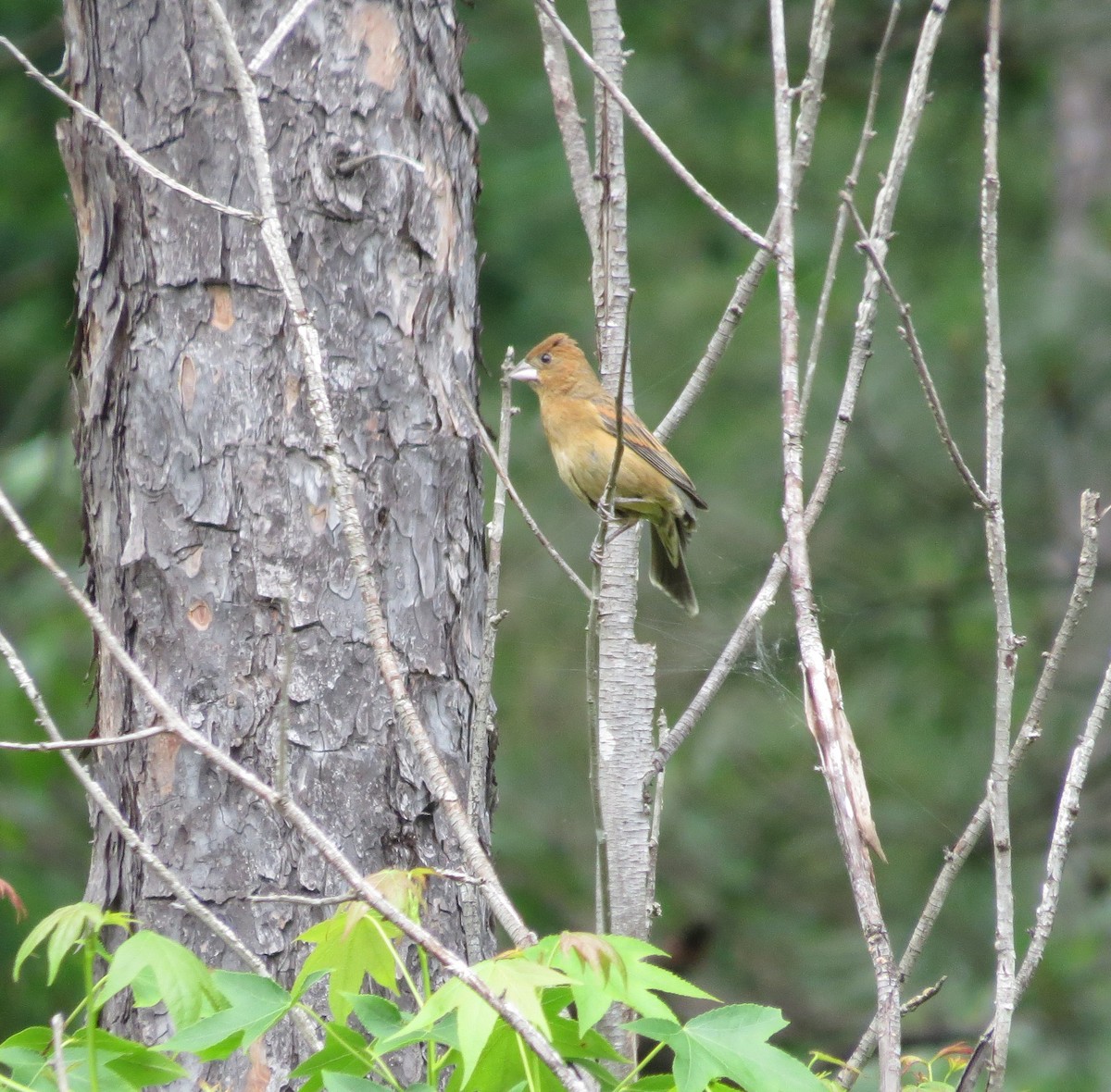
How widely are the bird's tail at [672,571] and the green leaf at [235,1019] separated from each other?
9.81 ft

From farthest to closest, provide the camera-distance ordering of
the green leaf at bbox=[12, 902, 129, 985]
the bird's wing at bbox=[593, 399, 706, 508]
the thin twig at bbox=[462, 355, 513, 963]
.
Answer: the bird's wing at bbox=[593, 399, 706, 508] < the thin twig at bbox=[462, 355, 513, 963] < the green leaf at bbox=[12, 902, 129, 985]

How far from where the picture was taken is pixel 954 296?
277 inches

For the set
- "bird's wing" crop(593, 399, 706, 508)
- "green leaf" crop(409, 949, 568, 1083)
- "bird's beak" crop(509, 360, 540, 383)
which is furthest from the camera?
"bird's beak" crop(509, 360, 540, 383)

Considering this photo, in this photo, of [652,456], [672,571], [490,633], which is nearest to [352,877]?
[490,633]

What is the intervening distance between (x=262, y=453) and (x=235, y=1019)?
114cm

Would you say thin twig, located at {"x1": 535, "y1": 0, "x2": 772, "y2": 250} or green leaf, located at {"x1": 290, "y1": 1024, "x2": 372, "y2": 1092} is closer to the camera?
green leaf, located at {"x1": 290, "y1": 1024, "x2": 372, "y2": 1092}

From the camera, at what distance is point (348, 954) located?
5.39 feet

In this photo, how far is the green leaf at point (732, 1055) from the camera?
5.10ft

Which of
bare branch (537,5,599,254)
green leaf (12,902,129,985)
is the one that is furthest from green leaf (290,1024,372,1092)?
bare branch (537,5,599,254)

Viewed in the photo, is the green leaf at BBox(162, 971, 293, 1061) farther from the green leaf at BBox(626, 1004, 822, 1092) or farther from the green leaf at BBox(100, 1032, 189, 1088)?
the green leaf at BBox(626, 1004, 822, 1092)

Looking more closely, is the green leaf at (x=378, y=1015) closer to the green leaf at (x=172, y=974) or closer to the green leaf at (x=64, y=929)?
the green leaf at (x=172, y=974)

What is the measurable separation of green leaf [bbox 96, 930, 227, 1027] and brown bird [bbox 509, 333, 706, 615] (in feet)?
8.66

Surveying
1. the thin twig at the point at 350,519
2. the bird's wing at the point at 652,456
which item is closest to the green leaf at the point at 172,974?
the thin twig at the point at 350,519

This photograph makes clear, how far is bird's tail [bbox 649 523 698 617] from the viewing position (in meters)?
4.57
